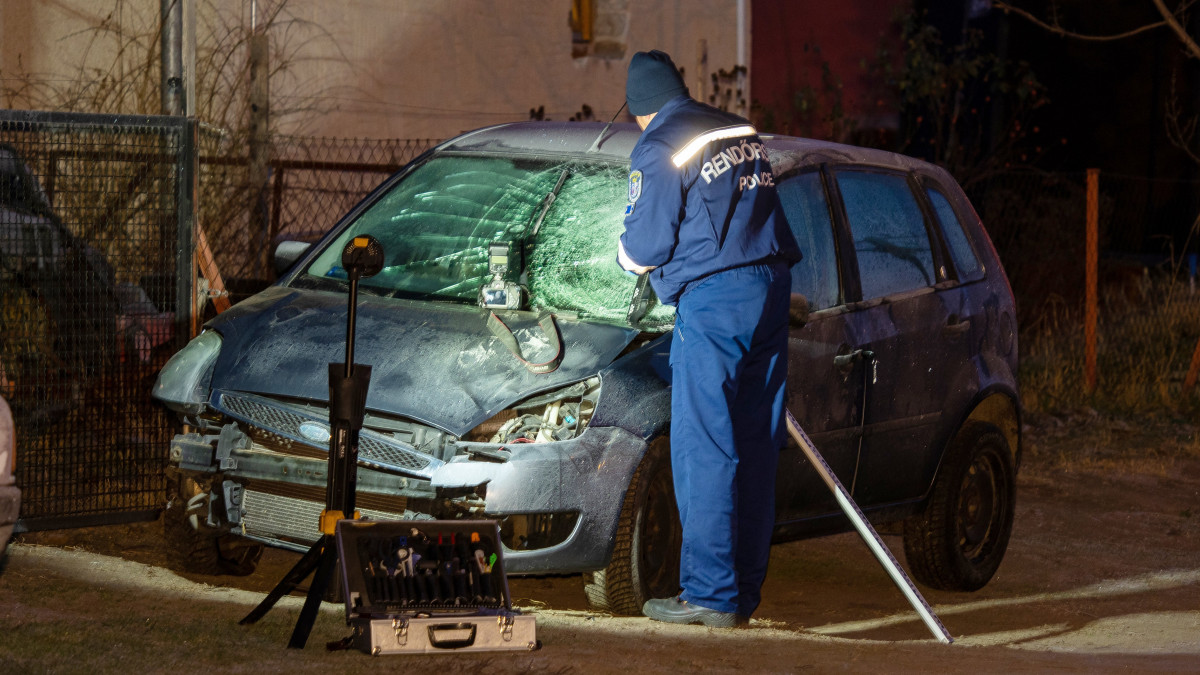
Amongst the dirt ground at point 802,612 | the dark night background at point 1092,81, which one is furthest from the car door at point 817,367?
the dark night background at point 1092,81

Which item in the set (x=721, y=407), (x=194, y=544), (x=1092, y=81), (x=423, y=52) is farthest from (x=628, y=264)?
(x=1092, y=81)

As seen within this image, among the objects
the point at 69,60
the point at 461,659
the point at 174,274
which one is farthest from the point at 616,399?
the point at 69,60

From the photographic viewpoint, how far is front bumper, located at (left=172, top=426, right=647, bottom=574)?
486 centimetres

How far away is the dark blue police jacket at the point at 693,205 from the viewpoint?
4.91m

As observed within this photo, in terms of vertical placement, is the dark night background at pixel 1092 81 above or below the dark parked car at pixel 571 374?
above

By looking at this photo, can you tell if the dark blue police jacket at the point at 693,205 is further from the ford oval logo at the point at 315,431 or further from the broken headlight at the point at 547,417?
the ford oval logo at the point at 315,431

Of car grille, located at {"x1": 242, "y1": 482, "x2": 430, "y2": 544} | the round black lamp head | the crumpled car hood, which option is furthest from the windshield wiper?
car grille, located at {"x1": 242, "y1": 482, "x2": 430, "y2": 544}

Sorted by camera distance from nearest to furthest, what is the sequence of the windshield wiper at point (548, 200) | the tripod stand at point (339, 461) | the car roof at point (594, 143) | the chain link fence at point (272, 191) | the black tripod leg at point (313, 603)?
the black tripod leg at point (313, 603), the tripod stand at point (339, 461), the windshield wiper at point (548, 200), the car roof at point (594, 143), the chain link fence at point (272, 191)

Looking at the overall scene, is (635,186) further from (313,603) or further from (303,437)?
(313,603)

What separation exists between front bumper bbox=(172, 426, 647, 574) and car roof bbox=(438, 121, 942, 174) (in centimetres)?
137

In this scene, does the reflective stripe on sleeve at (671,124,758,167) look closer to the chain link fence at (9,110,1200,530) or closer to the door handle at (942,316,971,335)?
the door handle at (942,316,971,335)

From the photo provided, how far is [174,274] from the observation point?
6613 millimetres

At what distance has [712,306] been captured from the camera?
194 inches

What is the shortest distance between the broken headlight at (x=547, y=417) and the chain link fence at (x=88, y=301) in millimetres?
2156
